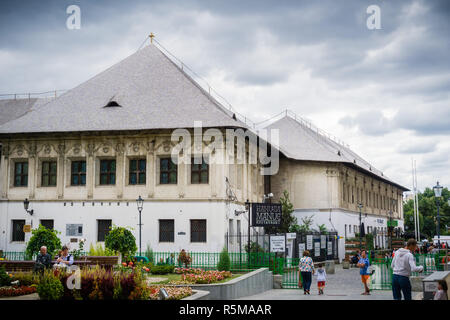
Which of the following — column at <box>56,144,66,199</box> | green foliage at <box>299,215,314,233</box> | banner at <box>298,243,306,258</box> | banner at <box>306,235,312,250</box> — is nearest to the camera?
column at <box>56,144,66,199</box>

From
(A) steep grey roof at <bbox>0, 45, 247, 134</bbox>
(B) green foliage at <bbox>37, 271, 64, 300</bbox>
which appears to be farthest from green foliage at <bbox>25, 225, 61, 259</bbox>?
(B) green foliage at <bbox>37, 271, 64, 300</bbox>

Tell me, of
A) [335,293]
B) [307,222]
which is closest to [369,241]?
[307,222]

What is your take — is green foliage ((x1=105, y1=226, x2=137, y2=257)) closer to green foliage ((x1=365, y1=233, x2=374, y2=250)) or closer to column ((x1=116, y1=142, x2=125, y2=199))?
column ((x1=116, y1=142, x2=125, y2=199))

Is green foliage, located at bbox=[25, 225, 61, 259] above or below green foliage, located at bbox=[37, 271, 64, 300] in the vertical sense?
above

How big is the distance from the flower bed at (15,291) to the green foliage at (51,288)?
3179mm

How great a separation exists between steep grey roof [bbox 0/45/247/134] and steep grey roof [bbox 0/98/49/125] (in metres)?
6.89

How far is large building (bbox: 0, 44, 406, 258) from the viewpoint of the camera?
35.4 meters

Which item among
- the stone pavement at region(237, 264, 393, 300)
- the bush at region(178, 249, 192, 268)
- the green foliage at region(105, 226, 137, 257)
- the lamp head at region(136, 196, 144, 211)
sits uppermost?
the lamp head at region(136, 196, 144, 211)

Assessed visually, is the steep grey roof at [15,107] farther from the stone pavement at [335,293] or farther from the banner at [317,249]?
the stone pavement at [335,293]

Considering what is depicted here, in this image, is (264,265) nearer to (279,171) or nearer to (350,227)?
(279,171)

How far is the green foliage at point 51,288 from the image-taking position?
1416 centimetres

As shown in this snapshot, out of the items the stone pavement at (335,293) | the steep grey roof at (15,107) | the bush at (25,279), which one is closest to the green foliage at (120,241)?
the stone pavement at (335,293)

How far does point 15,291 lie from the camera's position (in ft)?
56.6
